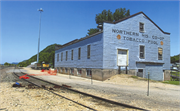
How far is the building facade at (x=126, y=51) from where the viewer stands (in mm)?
17312

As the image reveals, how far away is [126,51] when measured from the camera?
18641 mm

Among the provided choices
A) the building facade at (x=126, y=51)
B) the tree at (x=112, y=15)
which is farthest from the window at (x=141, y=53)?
the tree at (x=112, y=15)

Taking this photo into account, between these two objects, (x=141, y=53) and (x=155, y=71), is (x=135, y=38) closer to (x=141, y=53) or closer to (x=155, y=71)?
(x=141, y=53)

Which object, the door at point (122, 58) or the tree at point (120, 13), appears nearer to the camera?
the door at point (122, 58)

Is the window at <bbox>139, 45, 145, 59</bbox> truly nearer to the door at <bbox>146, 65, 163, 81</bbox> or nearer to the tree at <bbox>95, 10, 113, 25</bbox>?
the door at <bbox>146, 65, 163, 81</bbox>

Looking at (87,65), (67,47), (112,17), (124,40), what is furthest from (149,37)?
(112,17)

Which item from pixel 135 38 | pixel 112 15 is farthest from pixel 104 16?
pixel 135 38

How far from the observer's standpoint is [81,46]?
2258 cm

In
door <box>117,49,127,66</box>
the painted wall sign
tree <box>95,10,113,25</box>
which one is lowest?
door <box>117,49,127,66</box>

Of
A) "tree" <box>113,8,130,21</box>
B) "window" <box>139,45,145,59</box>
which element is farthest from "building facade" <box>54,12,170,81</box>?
"tree" <box>113,8,130,21</box>

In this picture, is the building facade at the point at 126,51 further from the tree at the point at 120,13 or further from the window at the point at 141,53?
the tree at the point at 120,13

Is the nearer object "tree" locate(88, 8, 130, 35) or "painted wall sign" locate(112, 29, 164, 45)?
"painted wall sign" locate(112, 29, 164, 45)

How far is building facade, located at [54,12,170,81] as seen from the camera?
17312 millimetres

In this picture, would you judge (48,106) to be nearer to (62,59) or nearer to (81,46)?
(81,46)
